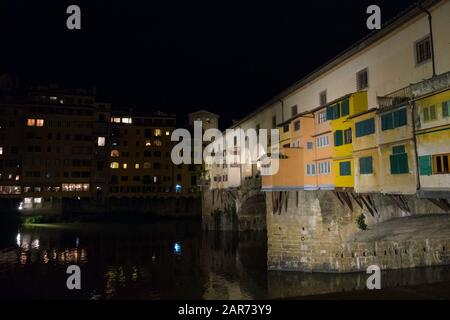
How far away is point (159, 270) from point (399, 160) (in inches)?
999

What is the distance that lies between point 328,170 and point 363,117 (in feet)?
21.3

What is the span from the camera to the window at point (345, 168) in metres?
25.5

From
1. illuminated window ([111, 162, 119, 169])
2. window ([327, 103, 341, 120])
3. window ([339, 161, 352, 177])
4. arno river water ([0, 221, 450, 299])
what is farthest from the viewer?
illuminated window ([111, 162, 119, 169])

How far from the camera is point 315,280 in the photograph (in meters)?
27.6

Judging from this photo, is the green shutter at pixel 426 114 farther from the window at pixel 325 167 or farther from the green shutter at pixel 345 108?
the window at pixel 325 167

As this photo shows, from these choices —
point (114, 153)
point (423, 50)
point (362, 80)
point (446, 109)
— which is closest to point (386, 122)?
point (446, 109)

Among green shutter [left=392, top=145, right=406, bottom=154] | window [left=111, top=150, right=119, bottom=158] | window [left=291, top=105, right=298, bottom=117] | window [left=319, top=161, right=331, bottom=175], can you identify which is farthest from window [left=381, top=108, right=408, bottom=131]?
window [left=111, top=150, right=119, bottom=158]

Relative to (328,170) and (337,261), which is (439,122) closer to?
(328,170)

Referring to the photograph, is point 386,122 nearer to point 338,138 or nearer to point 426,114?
point 426,114

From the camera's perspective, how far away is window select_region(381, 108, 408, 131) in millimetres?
19047

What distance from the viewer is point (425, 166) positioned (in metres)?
17.8

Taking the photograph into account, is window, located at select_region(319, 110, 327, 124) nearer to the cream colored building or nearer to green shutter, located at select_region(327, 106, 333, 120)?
green shutter, located at select_region(327, 106, 333, 120)

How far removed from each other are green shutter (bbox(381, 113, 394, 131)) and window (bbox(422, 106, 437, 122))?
238 cm
